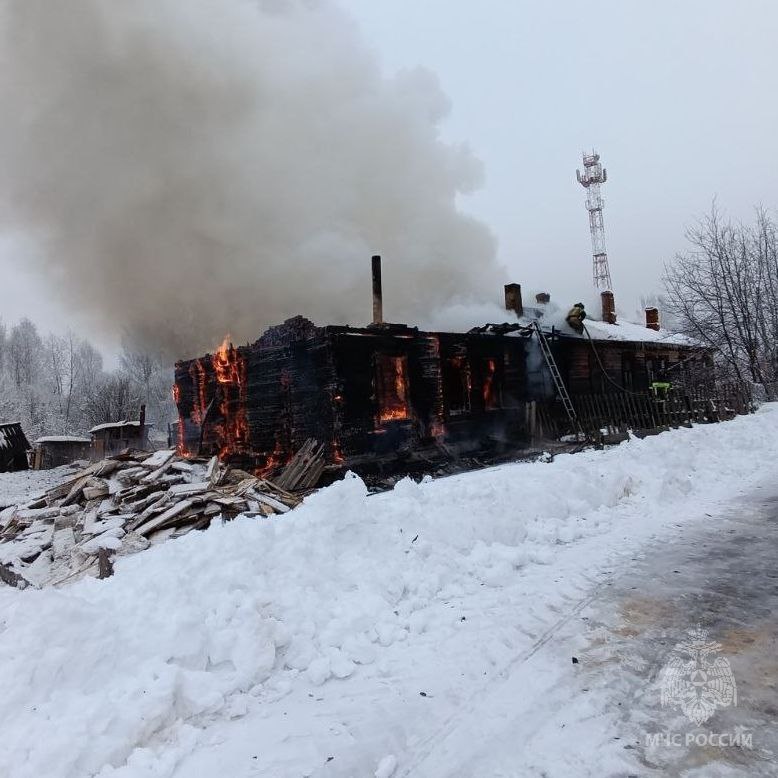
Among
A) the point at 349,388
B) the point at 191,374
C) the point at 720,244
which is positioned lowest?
the point at 349,388

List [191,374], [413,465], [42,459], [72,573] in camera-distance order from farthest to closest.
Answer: [42,459] < [191,374] < [413,465] < [72,573]

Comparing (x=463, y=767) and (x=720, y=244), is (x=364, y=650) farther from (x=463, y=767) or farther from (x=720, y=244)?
(x=720, y=244)

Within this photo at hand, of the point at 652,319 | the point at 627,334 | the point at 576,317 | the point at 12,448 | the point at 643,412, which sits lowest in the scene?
the point at 12,448

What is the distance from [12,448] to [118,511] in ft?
69.1

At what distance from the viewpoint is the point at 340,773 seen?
97.3 inches

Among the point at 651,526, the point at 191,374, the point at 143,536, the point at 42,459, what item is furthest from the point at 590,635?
the point at 42,459

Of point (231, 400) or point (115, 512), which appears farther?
point (231, 400)

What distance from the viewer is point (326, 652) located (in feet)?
11.8

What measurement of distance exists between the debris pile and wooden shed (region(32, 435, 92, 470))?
54.8ft

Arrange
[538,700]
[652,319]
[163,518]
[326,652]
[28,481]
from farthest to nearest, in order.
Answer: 1. [652,319]
2. [28,481]
3. [163,518]
4. [326,652]
5. [538,700]

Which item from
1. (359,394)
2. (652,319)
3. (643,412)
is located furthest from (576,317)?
(652,319)

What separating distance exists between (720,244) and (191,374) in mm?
24534

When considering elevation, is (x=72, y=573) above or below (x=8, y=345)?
below

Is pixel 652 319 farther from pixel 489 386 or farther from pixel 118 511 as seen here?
pixel 118 511
